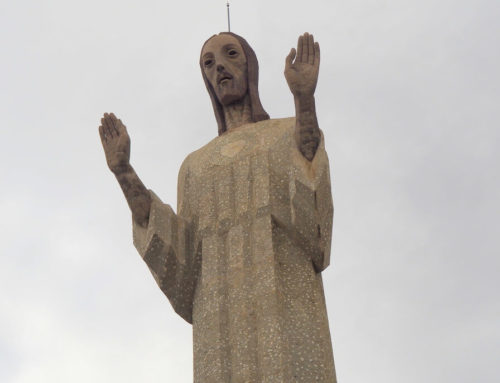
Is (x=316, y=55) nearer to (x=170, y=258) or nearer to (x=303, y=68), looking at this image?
(x=303, y=68)

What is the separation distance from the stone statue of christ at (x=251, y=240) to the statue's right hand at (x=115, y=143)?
1 centimetres

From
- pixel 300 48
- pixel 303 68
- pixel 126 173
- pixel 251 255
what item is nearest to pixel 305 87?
pixel 303 68

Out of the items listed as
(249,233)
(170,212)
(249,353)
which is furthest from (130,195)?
(249,353)

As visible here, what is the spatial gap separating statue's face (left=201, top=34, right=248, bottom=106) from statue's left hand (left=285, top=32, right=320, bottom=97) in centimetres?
140

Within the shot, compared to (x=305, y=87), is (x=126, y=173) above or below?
below

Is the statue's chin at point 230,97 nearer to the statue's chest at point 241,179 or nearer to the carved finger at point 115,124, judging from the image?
the statue's chest at point 241,179

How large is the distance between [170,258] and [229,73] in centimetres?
252

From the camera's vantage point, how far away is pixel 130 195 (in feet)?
48.5

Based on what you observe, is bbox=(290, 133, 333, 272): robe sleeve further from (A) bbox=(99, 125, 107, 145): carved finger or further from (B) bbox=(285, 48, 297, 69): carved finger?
(A) bbox=(99, 125, 107, 145): carved finger

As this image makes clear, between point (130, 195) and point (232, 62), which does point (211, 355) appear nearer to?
point (130, 195)

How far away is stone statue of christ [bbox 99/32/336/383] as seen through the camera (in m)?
13.5

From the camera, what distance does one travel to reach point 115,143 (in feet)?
48.5

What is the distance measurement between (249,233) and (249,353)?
58.6 inches

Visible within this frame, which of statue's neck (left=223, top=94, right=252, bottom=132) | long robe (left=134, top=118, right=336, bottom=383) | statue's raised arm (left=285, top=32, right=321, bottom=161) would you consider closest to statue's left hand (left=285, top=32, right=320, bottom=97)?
statue's raised arm (left=285, top=32, right=321, bottom=161)
